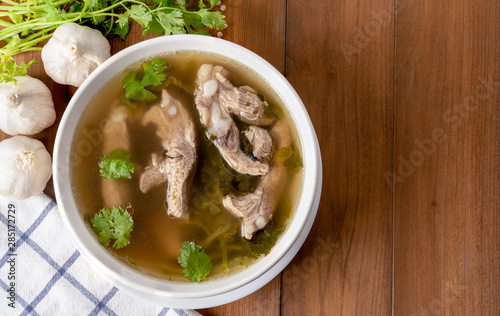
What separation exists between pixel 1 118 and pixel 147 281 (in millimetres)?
541

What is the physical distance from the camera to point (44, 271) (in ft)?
4.21

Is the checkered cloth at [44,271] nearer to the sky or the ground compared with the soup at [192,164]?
nearer to the ground

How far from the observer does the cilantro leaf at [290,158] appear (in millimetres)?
1159

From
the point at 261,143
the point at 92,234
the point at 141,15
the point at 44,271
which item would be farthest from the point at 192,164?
the point at 44,271

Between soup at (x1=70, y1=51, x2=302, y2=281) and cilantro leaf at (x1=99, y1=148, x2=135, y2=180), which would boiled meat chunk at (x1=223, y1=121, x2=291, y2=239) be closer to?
soup at (x1=70, y1=51, x2=302, y2=281)

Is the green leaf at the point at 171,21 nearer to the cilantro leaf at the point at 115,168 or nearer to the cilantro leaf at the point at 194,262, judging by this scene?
the cilantro leaf at the point at 115,168

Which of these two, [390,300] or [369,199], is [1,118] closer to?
[369,199]

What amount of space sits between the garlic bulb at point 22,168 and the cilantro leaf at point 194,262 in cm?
40

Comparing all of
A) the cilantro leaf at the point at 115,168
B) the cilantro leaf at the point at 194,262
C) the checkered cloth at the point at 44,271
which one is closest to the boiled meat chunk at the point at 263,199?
the cilantro leaf at the point at 194,262

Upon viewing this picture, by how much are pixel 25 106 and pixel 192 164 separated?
43 cm

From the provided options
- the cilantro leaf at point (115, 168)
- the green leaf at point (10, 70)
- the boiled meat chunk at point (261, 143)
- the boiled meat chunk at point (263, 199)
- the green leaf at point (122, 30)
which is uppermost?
the green leaf at point (122, 30)

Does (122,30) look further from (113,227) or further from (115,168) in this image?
(113,227)

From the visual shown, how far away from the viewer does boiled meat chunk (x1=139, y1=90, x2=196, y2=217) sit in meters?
1.15

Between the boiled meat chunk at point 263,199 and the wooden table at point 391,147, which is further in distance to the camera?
the wooden table at point 391,147
